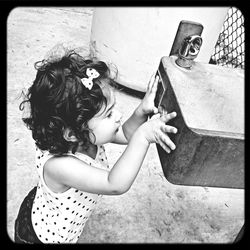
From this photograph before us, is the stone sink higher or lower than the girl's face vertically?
higher

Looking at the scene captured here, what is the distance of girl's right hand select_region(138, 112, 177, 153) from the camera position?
3.05 feet

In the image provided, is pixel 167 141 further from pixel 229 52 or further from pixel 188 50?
pixel 229 52

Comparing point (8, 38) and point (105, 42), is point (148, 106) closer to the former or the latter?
point (105, 42)

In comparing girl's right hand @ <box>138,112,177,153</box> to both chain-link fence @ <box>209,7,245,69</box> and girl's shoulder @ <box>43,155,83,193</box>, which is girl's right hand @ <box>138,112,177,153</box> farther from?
chain-link fence @ <box>209,7,245,69</box>

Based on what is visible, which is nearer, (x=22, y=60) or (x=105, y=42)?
(x=105, y=42)

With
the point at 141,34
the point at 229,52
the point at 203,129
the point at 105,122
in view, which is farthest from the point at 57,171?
the point at 229,52

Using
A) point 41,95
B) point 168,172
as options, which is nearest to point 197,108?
point 168,172

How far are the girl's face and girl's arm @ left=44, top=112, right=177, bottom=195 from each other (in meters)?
0.10

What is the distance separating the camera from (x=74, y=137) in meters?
1.17

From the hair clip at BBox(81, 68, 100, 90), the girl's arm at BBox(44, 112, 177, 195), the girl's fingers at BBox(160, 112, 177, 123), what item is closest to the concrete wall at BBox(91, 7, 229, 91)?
the hair clip at BBox(81, 68, 100, 90)

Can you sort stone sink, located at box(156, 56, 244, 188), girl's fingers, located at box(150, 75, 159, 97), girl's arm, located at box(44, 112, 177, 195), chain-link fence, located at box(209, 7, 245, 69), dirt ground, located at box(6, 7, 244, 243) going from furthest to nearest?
chain-link fence, located at box(209, 7, 245, 69) < dirt ground, located at box(6, 7, 244, 243) < girl's fingers, located at box(150, 75, 159, 97) < girl's arm, located at box(44, 112, 177, 195) < stone sink, located at box(156, 56, 244, 188)

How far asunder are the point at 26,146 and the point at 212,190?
115 cm

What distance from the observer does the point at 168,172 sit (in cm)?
93

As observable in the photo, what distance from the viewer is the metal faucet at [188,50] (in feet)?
3.57
